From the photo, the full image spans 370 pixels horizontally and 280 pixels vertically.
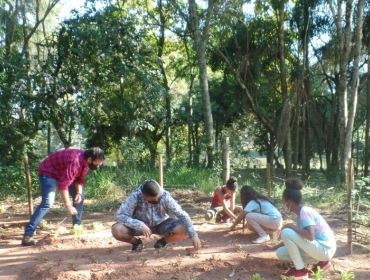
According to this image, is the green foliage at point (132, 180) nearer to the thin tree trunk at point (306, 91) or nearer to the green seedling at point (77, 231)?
the green seedling at point (77, 231)

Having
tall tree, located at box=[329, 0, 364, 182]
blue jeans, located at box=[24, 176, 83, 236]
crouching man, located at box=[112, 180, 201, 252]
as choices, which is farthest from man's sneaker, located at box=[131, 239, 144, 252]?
tall tree, located at box=[329, 0, 364, 182]

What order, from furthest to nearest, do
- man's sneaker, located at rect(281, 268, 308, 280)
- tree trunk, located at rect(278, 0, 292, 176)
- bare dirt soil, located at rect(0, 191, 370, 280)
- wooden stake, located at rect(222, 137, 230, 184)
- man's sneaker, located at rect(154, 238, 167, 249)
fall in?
1. tree trunk, located at rect(278, 0, 292, 176)
2. wooden stake, located at rect(222, 137, 230, 184)
3. man's sneaker, located at rect(154, 238, 167, 249)
4. bare dirt soil, located at rect(0, 191, 370, 280)
5. man's sneaker, located at rect(281, 268, 308, 280)

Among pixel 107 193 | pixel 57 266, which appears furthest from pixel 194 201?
pixel 57 266

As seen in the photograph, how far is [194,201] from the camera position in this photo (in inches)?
429

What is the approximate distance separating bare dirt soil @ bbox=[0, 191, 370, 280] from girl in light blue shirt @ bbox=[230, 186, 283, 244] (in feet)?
0.87

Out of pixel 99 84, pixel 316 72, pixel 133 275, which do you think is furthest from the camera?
pixel 316 72

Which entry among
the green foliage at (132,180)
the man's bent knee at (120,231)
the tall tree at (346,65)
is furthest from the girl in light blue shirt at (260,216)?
the tall tree at (346,65)

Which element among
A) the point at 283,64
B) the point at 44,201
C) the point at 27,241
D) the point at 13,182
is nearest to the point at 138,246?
the point at 44,201

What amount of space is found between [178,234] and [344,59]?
33.4 feet

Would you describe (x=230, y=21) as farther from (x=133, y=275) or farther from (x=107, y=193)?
(x=133, y=275)

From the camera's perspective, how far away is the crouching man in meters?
5.35

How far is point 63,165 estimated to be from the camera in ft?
20.7

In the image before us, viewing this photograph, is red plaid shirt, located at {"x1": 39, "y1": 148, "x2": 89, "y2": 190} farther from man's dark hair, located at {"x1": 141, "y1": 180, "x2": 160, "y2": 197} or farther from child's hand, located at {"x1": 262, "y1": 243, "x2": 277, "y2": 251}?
child's hand, located at {"x1": 262, "y1": 243, "x2": 277, "y2": 251}

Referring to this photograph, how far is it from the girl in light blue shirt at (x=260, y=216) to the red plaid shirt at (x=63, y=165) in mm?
2402
